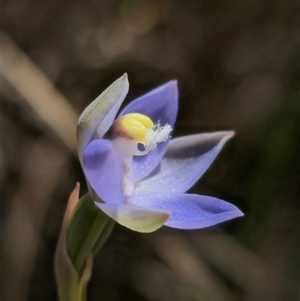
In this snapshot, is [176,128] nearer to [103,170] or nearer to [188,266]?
[188,266]

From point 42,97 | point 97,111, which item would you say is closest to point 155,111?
point 97,111

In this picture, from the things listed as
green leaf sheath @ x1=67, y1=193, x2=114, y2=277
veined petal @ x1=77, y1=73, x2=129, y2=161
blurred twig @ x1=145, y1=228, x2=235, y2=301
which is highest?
veined petal @ x1=77, y1=73, x2=129, y2=161

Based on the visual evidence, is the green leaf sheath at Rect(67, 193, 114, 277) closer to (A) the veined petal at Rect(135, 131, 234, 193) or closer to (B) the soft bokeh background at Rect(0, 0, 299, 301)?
(A) the veined petal at Rect(135, 131, 234, 193)

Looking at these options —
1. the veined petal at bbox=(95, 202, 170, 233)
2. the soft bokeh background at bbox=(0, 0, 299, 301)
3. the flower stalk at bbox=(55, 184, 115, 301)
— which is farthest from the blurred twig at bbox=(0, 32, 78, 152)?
the veined petal at bbox=(95, 202, 170, 233)

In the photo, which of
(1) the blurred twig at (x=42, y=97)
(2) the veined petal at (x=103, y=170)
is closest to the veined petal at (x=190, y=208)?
(2) the veined petal at (x=103, y=170)

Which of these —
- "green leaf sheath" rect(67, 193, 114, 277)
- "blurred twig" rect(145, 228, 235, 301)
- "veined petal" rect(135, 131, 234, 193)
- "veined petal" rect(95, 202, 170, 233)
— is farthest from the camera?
"blurred twig" rect(145, 228, 235, 301)

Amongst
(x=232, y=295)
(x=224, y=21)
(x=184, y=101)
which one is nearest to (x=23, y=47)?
(x=184, y=101)

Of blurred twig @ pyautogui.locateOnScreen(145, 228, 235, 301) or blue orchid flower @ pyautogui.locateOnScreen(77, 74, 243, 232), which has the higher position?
blue orchid flower @ pyautogui.locateOnScreen(77, 74, 243, 232)

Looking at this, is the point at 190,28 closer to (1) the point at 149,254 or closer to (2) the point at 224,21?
(2) the point at 224,21
